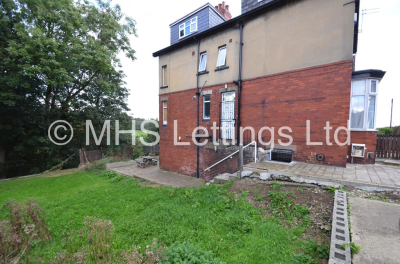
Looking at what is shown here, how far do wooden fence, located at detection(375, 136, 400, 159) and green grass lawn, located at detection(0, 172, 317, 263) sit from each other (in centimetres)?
801

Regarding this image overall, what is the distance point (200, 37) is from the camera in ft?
28.9

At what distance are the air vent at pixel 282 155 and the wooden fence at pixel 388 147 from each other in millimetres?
Answer: 5099

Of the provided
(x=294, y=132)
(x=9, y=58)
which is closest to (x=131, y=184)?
(x=294, y=132)

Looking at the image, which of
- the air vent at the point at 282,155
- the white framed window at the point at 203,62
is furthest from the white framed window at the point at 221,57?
the air vent at the point at 282,155

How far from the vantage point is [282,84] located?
6.12 m

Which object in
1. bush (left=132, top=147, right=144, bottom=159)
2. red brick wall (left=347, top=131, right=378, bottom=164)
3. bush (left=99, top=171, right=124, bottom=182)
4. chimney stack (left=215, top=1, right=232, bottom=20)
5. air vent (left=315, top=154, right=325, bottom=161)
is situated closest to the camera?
air vent (left=315, top=154, right=325, bottom=161)

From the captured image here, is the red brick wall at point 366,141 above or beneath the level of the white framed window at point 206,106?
beneath

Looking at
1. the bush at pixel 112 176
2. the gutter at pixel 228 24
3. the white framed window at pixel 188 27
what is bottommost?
the bush at pixel 112 176

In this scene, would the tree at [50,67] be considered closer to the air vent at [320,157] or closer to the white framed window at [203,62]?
the white framed window at [203,62]

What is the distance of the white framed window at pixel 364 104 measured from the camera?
20.3ft

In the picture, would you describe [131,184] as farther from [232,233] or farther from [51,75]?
[51,75]

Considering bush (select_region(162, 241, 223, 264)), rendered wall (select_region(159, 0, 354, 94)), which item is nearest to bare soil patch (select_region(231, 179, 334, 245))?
bush (select_region(162, 241, 223, 264))

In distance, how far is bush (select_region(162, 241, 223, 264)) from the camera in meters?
2.30

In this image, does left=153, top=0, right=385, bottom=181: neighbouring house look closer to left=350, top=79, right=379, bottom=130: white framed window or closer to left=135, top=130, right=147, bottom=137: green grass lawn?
left=350, top=79, right=379, bottom=130: white framed window
